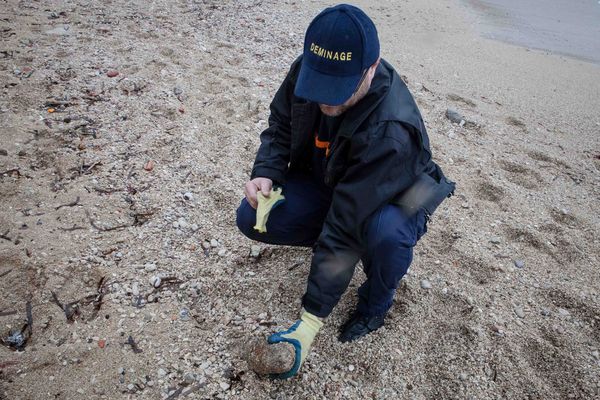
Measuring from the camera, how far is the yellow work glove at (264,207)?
2.19m

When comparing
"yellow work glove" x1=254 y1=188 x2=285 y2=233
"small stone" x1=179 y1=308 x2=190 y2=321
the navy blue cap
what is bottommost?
"small stone" x1=179 y1=308 x2=190 y2=321

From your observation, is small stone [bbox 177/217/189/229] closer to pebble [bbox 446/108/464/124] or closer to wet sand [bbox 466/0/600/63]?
pebble [bbox 446/108/464/124]

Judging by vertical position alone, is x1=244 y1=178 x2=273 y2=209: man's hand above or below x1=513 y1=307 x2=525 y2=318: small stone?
above

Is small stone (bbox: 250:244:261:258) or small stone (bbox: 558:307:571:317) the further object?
small stone (bbox: 250:244:261:258)

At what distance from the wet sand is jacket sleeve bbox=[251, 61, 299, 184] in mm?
5688

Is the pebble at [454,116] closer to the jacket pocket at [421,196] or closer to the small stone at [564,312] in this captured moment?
the small stone at [564,312]

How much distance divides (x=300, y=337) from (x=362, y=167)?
2.83 ft

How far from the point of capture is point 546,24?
25.1 feet

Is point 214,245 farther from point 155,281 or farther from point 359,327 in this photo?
point 359,327

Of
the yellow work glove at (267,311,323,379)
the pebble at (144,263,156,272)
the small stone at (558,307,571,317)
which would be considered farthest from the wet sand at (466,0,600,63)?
the pebble at (144,263,156,272)

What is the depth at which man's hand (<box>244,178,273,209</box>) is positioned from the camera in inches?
86.9

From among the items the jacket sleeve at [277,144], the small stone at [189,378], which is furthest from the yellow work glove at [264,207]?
the small stone at [189,378]

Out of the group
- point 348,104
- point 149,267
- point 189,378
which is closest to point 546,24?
point 348,104

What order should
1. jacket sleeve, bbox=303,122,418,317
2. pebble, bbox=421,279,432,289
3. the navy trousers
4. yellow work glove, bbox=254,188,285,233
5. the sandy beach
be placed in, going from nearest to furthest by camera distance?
jacket sleeve, bbox=303,122,418,317 < the navy trousers < the sandy beach < yellow work glove, bbox=254,188,285,233 < pebble, bbox=421,279,432,289
